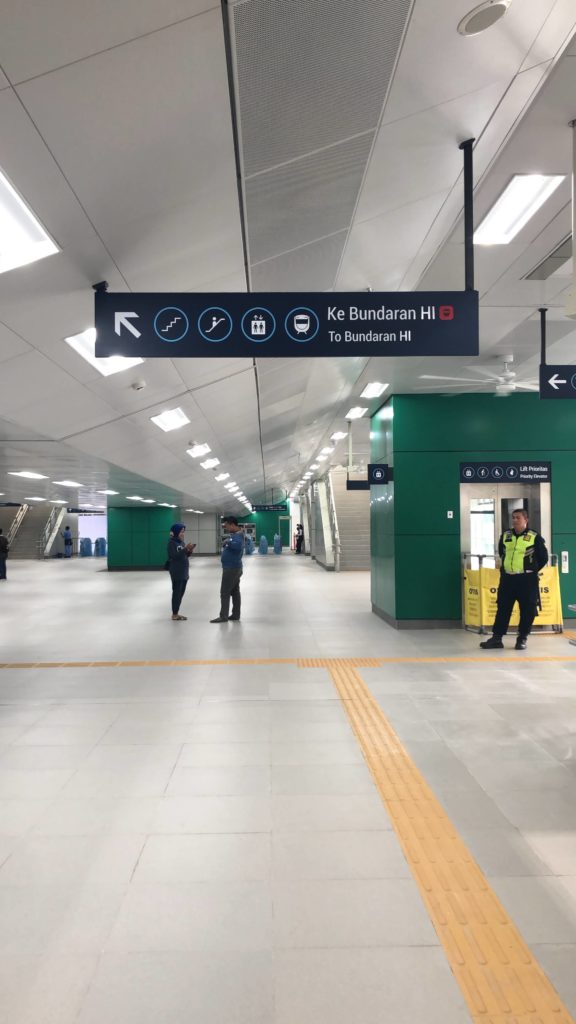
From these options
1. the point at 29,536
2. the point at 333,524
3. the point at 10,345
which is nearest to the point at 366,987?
the point at 10,345

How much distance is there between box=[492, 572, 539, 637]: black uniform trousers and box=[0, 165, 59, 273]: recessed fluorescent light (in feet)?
21.1

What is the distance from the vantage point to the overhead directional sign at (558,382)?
21.9 ft

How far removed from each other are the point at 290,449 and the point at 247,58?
15270 millimetres

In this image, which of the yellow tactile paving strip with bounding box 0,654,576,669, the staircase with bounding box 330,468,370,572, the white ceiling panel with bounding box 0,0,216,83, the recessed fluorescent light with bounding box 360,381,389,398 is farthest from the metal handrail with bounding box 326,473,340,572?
the white ceiling panel with bounding box 0,0,216,83

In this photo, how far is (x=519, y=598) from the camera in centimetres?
811

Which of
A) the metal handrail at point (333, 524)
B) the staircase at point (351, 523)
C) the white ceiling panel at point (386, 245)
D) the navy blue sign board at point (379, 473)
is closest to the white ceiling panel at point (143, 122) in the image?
the white ceiling panel at point (386, 245)

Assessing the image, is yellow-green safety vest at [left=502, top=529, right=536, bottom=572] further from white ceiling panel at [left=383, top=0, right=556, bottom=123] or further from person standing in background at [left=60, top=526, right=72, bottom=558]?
person standing in background at [left=60, top=526, right=72, bottom=558]

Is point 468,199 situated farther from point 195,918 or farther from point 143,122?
point 195,918

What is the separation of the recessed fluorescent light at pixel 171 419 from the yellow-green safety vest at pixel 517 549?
4.89 meters

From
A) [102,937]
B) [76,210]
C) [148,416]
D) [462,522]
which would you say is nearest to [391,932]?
[102,937]

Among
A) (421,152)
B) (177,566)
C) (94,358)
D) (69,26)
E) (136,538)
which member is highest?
(421,152)

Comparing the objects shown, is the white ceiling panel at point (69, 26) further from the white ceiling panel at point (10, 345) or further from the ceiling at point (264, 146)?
the white ceiling panel at point (10, 345)

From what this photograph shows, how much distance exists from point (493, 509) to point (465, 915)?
28.4 ft

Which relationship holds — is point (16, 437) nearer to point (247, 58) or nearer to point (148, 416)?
point (148, 416)
